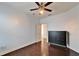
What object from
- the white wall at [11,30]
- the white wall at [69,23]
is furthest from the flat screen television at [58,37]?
the white wall at [11,30]

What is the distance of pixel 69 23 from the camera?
15.2ft

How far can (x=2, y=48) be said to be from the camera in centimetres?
363

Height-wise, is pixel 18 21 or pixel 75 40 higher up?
pixel 18 21

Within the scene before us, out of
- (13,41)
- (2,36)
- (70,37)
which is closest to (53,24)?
(70,37)

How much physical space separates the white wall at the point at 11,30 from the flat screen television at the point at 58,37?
61.1 inches

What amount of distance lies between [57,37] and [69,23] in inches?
44.9

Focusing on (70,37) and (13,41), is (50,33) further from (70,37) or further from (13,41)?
(13,41)

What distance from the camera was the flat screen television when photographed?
4.92 m

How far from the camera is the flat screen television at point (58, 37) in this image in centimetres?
492

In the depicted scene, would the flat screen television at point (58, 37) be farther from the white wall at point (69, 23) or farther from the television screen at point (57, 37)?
the white wall at point (69, 23)

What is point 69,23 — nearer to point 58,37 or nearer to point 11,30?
point 58,37

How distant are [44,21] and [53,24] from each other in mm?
565

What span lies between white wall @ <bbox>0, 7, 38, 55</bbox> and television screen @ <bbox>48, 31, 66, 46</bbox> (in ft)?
5.09

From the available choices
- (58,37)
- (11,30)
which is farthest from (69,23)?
(11,30)
